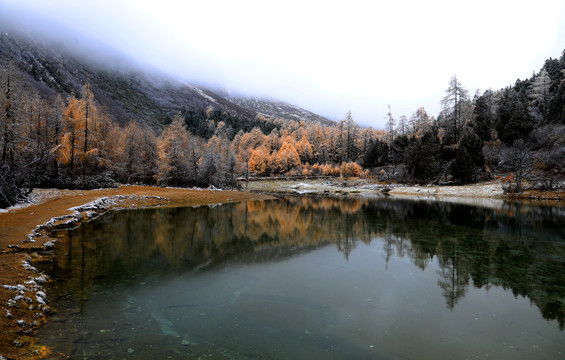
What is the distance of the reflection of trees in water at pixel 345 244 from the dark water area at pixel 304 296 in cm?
11

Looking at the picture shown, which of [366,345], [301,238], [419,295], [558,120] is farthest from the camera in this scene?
[558,120]

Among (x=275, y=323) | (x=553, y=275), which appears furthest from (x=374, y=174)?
(x=275, y=323)

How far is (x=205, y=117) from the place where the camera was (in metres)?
180

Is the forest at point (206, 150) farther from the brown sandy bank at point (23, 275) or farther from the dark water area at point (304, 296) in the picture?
the dark water area at point (304, 296)

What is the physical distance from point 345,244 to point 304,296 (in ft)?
29.9

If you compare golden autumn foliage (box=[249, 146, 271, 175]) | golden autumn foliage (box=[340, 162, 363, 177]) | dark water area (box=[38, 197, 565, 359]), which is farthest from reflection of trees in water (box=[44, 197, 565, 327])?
golden autumn foliage (box=[249, 146, 271, 175])

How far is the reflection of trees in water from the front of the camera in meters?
12.0

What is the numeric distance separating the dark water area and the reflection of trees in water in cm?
11

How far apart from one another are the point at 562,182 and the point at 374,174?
49079 mm

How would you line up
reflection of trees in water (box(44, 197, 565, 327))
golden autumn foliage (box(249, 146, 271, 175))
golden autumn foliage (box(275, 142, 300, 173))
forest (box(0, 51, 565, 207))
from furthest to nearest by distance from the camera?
golden autumn foliage (box(275, 142, 300, 173)) → golden autumn foliage (box(249, 146, 271, 175)) → forest (box(0, 51, 565, 207)) → reflection of trees in water (box(44, 197, 565, 327))

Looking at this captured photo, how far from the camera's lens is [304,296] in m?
10.3

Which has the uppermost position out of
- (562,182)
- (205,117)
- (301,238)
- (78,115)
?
(205,117)

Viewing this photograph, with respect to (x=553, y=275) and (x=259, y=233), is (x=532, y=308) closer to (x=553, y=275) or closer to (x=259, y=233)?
(x=553, y=275)

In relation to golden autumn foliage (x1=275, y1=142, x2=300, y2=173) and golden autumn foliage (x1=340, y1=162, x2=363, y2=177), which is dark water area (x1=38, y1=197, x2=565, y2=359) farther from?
golden autumn foliage (x1=275, y1=142, x2=300, y2=173)
